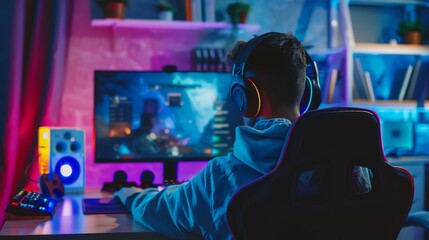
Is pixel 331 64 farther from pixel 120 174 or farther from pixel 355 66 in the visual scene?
pixel 120 174

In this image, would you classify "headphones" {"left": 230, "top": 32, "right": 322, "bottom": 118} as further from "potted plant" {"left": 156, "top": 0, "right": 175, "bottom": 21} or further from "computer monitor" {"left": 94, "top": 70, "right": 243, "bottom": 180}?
"potted plant" {"left": 156, "top": 0, "right": 175, "bottom": 21}

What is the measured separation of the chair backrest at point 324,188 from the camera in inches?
41.2

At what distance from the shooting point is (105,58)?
107 inches

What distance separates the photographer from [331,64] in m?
3.00

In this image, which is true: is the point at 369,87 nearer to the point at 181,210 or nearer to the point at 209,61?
the point at 209,61

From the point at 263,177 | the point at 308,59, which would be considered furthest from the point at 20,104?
the point at 263,177

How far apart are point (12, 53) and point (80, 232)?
4.00ft

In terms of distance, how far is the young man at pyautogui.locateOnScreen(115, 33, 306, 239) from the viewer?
113 cm

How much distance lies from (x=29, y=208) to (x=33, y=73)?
107 centimetres

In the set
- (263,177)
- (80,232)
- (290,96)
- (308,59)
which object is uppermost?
(308,59)

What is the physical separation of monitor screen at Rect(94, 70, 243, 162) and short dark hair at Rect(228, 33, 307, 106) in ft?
3.26

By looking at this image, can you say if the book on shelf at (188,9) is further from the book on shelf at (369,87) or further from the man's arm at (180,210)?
the man's arm at (180,210)

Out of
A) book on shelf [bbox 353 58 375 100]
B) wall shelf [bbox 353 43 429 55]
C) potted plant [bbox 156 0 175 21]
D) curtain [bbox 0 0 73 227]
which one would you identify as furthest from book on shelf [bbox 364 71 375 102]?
curtain [bbox 0 0 73 227]

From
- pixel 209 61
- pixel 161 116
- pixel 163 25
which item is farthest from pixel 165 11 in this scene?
pixel 161 116
